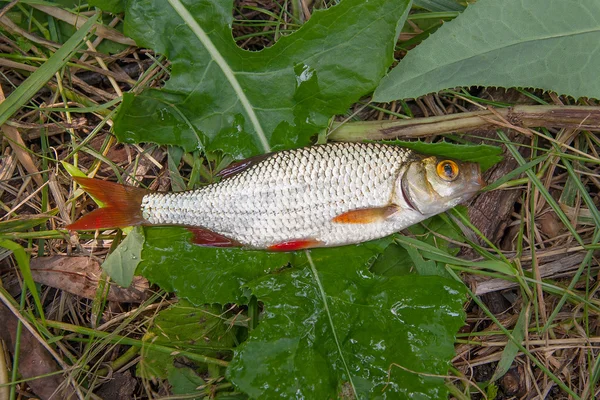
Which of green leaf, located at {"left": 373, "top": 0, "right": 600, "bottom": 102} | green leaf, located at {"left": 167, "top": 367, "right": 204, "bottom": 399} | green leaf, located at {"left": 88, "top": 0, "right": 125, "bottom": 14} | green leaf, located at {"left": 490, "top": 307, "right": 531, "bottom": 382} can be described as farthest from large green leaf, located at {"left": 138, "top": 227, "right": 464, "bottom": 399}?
green leaf, located at {"left": 88, "top": 0, "right": 125, "bottom": 14}

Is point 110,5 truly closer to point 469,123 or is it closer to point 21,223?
point 21,223

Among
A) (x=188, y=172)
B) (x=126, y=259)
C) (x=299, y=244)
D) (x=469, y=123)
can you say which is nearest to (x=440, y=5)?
(x=469, y=123)

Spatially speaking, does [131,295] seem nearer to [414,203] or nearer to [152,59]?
[152,59]

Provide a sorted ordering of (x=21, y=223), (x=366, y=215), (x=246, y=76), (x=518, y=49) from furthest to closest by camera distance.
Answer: (x=21, y=223)
(x=246, y=76)
(x=366, y=215)
(x=518, y=49)

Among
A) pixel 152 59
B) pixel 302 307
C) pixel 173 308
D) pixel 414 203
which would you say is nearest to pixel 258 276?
pixel 302 307

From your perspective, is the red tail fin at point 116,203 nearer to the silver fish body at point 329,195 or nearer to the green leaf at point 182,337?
the silver fish body at point 329,195
